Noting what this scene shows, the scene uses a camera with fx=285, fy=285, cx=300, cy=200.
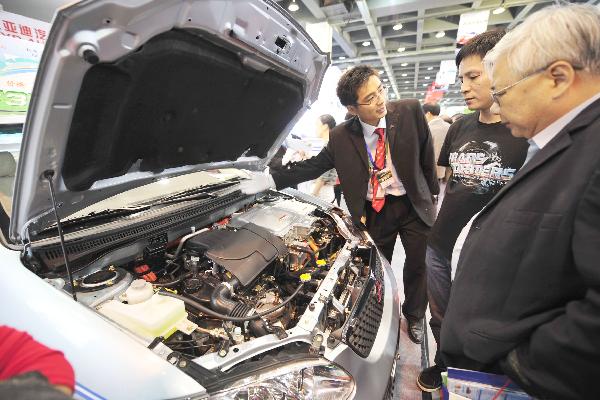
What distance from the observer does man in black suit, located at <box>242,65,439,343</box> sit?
2.02 metres

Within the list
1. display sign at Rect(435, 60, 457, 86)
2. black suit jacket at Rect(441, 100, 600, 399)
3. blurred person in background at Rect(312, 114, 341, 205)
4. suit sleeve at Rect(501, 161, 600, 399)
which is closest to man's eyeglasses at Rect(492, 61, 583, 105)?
black suit jacket at Rect(441, 100, 600, 399)

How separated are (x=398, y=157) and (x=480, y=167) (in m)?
0.58

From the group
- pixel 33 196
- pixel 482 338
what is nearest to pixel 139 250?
pixel 33 196

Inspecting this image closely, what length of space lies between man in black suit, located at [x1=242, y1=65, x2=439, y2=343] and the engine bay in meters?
0.43

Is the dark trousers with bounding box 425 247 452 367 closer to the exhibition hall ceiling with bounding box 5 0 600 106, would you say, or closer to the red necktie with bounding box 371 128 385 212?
the red necktie with bounding box 371 128 385 212

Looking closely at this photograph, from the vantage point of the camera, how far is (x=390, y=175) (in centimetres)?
208

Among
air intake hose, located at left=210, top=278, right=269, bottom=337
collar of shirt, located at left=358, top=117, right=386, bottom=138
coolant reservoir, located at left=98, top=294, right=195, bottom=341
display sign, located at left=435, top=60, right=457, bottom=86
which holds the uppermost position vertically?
display sign, located at left=435, top=60, right=457, bottom=86

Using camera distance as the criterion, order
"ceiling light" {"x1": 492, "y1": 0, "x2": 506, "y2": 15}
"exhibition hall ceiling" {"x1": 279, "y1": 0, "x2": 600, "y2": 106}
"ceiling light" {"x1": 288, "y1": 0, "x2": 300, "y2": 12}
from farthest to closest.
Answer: "ceiling light" {"x1": 492, "y1": 0, "x2": 506, "y2": 15}
"exhibition hall ceiling" {"x1": 279, "y1": 0, "x2": 600, "y2": 106}
"ceiling light" {"x1": 288, "y1": 0, "x2": 300, "y2": 12}

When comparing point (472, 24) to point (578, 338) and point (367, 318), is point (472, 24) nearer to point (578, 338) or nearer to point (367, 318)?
→ point (367, 318)

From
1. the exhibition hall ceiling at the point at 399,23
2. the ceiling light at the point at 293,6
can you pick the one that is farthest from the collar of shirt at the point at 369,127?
the ceiling light at the point at 293,6

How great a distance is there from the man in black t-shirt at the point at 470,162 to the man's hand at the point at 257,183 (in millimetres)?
1238

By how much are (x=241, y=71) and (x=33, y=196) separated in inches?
38.5

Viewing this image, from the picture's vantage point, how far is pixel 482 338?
79 centimetres

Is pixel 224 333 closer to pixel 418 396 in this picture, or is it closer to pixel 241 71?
pixel 241 71
